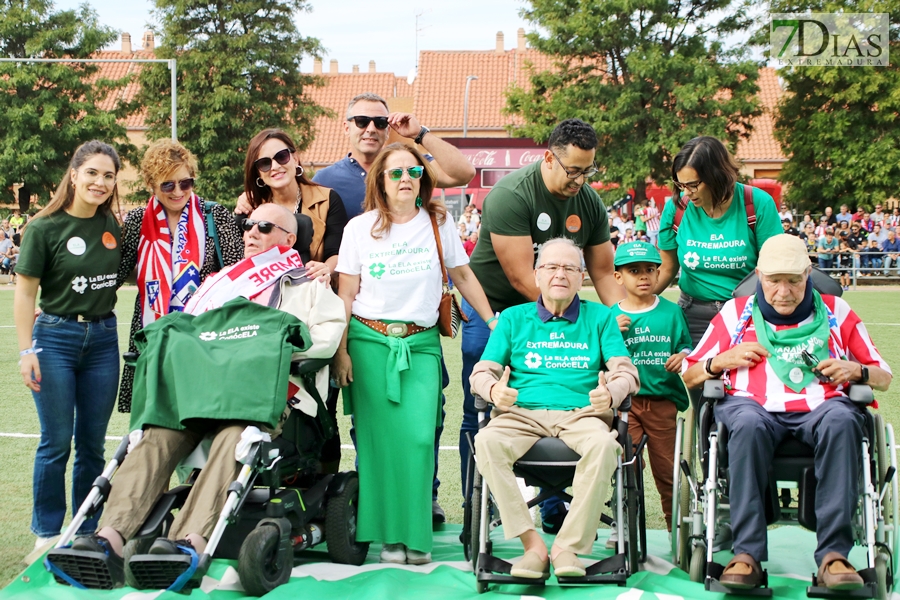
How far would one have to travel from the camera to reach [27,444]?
6723mm

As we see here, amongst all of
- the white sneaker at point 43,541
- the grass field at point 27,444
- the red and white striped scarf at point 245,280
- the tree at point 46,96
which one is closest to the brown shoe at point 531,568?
the grass field at point 27,444

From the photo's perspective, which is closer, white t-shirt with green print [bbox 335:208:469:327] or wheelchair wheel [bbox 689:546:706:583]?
wheelchair wheel [bbox 689:546:706:583]

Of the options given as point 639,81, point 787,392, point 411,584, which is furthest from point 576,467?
point 639,81

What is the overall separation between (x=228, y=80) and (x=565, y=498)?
3707cm

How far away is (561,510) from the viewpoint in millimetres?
4910

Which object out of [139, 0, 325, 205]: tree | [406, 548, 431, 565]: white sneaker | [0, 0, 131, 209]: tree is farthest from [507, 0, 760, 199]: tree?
[406, 548, 431, 565]: white sneaker

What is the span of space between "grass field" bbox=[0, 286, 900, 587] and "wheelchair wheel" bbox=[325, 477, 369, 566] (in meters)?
0.99

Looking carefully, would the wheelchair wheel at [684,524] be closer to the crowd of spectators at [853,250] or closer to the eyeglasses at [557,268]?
the eyeglasses at [557,268]

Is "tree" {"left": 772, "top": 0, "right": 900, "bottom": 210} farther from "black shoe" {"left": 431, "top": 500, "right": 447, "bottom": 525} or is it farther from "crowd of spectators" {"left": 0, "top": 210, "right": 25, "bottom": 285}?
"black shoe" {"left": 431, "top": 500, "right": 447, "bottom": 525}

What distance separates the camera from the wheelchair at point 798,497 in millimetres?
3668

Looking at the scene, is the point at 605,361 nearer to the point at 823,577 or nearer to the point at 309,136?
the point at 823,577

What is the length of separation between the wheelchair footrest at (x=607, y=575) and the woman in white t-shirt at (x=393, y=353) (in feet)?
2.48

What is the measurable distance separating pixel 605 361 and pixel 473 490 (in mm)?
802

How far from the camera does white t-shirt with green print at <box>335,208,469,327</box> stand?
4.33 meters
